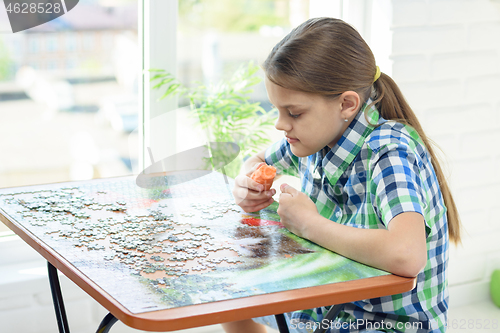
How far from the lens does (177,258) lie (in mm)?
1040

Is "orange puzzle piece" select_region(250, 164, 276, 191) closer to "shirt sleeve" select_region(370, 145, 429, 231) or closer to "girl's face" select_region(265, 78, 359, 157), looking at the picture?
"girl's face" select_region(265, 78, 359, 157)

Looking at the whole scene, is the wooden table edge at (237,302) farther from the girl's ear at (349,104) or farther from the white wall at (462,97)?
the white wall at (462,97)

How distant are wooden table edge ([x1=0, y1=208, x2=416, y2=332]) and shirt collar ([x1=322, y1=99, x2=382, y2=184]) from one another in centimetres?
38

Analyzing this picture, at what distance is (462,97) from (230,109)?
0.98 metres

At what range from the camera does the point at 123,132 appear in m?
2.15

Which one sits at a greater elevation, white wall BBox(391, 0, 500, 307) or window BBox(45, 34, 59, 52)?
window BBox(45, 34, 59, 52)

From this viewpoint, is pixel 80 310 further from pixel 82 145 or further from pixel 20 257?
pixel 82 145

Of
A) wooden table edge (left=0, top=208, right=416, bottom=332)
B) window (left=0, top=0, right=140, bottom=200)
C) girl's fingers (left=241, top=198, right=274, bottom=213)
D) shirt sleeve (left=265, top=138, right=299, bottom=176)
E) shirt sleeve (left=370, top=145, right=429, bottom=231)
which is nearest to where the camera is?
wooden table edge (left=0, top=208, right=416, bottom=332)

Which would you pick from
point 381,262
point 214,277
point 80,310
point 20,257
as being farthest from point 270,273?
point 20,257

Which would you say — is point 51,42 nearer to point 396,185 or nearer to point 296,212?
point 296,212

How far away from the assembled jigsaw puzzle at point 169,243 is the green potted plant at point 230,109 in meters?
0.64

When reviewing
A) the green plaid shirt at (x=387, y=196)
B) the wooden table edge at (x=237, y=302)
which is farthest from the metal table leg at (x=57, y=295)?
the green plaid shirt at (x=387, y=196)

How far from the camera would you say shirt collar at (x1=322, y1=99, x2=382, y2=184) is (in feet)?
4.29

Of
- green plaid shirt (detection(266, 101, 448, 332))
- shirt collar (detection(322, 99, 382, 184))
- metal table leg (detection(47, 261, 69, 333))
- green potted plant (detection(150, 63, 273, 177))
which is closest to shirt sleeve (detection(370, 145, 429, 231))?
green plaid shirt (detection(266, 101, 448, 332))
